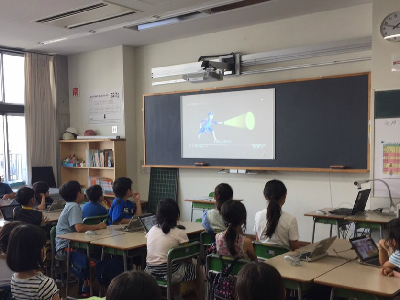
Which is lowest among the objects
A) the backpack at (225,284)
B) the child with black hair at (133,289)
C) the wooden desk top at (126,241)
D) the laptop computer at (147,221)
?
the backpack at (225,284)

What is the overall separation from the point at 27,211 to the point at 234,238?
99.3 inches

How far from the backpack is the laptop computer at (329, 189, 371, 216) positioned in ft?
7.19

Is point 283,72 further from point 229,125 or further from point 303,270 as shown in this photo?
point 303,270

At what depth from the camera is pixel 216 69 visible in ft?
19.2

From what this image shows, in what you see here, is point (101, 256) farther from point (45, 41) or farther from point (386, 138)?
point (45, 41)

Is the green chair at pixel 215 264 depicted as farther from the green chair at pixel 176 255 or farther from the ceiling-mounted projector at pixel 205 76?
the ceiling-mounted projector at pixel 205 76

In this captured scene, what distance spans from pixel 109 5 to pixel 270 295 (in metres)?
4.30

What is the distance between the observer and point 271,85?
5641 millimetres

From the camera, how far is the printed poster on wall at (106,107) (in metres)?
7.20

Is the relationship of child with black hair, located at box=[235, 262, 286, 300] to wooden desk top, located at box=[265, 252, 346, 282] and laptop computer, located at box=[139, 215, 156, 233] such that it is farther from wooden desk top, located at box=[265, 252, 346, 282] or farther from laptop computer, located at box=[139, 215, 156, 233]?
laptop computer, located at box=[139, 215, 156, 233]

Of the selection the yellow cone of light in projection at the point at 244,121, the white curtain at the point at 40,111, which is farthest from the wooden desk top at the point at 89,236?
the white curtain at the point at 40,111

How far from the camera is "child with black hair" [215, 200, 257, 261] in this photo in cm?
285

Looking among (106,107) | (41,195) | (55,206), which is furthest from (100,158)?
(55,206)

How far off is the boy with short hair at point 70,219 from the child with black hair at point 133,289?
9.58ft
